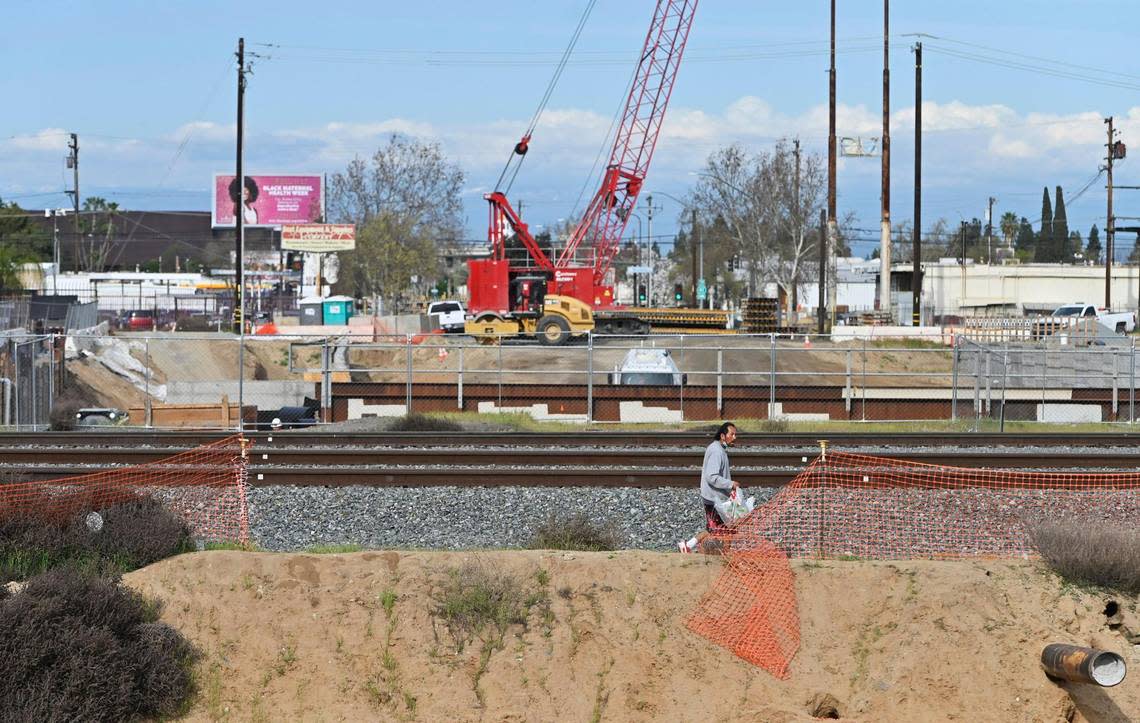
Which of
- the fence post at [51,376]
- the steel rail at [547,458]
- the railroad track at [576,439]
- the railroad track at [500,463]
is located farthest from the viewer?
the fence post at [51,376]

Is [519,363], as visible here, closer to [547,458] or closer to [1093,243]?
[547,458]

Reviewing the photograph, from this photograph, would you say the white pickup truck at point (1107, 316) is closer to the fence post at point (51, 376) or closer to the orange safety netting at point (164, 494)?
the fence post at point (51, 376)

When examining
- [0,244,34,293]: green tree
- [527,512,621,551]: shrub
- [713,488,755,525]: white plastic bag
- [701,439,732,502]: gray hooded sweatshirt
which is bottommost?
[527,512,621,551]: shrub

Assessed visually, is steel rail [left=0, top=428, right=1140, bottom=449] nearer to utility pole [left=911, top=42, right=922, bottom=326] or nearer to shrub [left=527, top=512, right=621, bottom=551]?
shrub [left=527, top=512, right=621, bottom=551]

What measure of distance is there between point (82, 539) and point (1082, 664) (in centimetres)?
905

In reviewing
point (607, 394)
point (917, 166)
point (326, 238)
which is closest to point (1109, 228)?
point (917, 166)

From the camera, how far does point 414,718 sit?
36.9ft

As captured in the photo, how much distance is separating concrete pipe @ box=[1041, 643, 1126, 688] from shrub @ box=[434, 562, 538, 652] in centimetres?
456

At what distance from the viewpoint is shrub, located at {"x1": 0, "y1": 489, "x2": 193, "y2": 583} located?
12125 millimetres

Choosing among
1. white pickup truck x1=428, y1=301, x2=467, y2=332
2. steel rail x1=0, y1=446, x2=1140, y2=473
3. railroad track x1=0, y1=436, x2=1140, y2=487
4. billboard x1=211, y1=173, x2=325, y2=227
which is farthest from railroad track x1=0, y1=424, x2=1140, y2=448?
billboard x1=211, y1=173, x2=325, y2=227

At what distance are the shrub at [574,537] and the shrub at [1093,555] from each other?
169 inches

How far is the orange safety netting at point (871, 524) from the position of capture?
472 inches

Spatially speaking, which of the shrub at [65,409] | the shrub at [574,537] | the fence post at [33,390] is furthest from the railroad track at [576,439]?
the shrub at [574,537]

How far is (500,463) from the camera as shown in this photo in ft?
67.2
